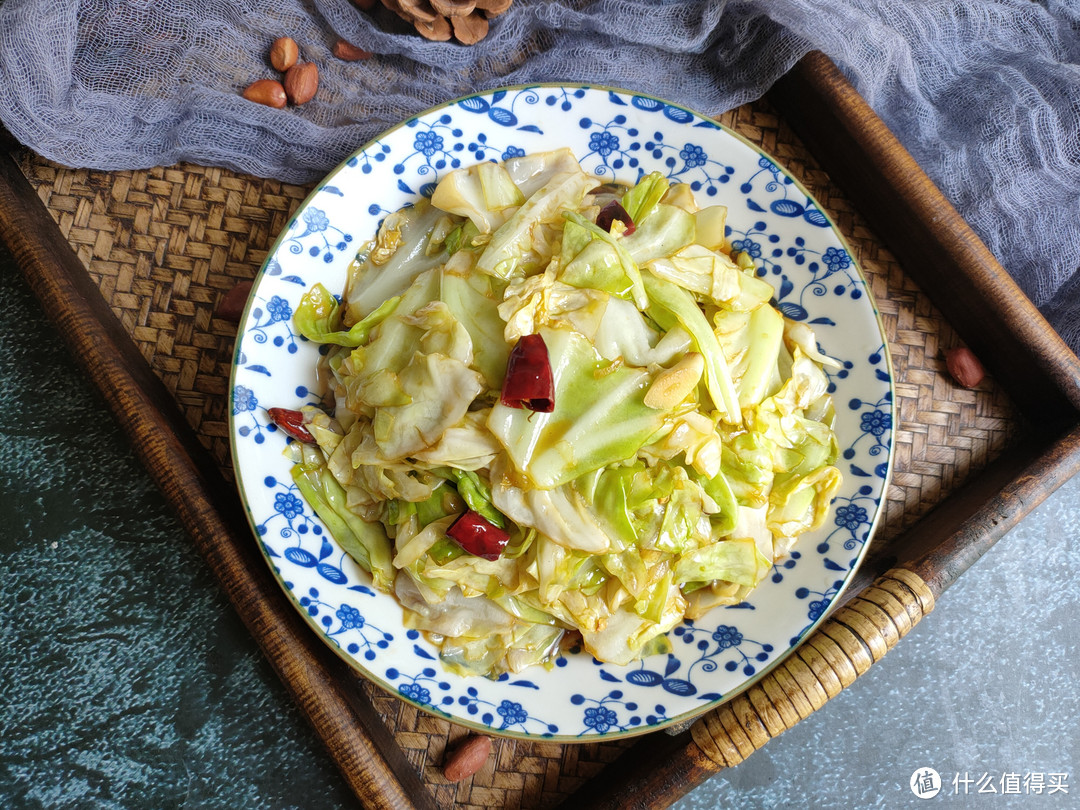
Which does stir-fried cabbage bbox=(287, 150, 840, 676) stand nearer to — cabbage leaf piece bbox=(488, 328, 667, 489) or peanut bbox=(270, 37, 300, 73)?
cabbage leaf piece bbox=(488, 328, 667, 489)

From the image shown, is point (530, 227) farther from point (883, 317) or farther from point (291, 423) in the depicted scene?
point (883, 317)

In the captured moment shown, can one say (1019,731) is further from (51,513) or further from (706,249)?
(51,513)

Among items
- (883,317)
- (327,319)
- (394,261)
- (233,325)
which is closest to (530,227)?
(394,261)

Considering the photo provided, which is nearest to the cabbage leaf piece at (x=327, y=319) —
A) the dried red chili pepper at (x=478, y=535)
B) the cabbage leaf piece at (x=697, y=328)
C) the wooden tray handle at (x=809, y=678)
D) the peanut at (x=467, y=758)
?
the dried red chili pepper at (x=478, y=535)

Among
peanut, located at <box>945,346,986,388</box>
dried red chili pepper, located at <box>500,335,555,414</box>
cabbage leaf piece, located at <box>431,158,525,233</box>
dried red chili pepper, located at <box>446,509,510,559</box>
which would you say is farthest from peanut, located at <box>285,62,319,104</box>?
peanut, located at <box>945,346,986,388</box>

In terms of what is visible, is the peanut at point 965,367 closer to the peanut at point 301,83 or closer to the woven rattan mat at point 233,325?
the woven rattan mat at point 233,325
